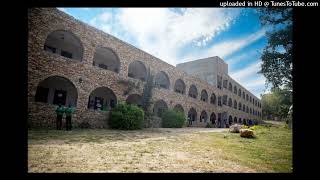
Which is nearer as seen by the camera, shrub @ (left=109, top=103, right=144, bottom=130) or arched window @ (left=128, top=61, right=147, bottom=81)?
shrub @ (left=109, top=103, right=144, bottom=130)

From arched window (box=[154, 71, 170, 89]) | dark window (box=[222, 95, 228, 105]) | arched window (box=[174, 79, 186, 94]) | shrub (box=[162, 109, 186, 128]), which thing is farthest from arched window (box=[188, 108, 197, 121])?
dark window (box=[222, 95, 228, 105])

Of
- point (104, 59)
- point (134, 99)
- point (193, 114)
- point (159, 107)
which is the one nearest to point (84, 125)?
point (134, 99)

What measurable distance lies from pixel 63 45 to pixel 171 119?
1199cm

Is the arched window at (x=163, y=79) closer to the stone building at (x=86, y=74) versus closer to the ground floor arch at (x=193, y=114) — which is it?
the stone building at (x=86, y=74)

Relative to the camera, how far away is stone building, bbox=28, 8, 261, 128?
12578 mm

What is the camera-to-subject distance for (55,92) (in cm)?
1791

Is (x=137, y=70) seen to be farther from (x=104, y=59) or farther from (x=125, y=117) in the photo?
(x=125, y=117)

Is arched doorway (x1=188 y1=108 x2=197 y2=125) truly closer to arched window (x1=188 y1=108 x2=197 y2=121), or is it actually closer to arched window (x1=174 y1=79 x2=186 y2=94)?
arched window (x1=188 y1=108 x2=197 y2=121)

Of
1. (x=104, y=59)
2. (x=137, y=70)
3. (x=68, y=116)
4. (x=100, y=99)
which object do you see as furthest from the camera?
(x=137, y=70)

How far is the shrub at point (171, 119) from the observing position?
20406 mm

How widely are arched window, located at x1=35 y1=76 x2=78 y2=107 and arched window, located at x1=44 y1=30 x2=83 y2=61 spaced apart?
2.72 meters

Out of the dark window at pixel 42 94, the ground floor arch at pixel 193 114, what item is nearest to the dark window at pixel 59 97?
the dark window at pixel 42 94
